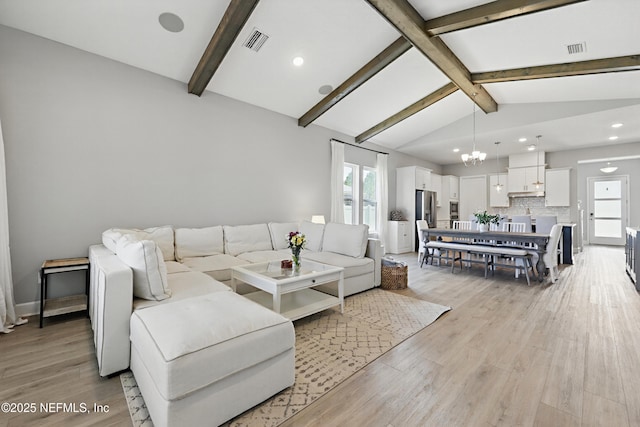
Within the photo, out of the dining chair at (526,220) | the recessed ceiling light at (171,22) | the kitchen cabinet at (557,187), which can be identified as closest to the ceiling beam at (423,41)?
the recessed ceiling light at (171,22)

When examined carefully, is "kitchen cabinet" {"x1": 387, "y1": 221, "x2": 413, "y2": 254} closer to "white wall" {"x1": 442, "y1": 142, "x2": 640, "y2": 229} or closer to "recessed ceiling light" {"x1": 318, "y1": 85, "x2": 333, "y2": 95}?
"white wall" {"x1": 442, "y1": 142, "x2": 640, "y2": 229}

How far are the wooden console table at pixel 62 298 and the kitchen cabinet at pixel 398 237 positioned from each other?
19.6ft

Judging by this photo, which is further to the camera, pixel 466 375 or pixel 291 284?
pixel 291 284

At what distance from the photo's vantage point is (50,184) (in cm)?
301

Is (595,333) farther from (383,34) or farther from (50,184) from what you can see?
(50,184)

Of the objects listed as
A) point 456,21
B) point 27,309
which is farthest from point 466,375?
point 27,309

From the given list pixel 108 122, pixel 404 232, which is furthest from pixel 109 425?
pixel 404 232

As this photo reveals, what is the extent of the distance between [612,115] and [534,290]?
372 cm

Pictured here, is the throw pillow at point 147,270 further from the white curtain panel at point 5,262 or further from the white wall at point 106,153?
the white wall at point 106,153

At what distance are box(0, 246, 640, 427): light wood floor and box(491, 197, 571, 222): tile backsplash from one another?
17.9ft

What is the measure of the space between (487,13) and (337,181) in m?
3.60

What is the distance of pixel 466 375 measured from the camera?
74.5 inches

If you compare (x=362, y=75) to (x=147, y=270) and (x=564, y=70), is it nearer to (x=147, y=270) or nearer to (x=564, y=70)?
(x=564, y=70)

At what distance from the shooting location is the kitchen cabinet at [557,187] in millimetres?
7340
